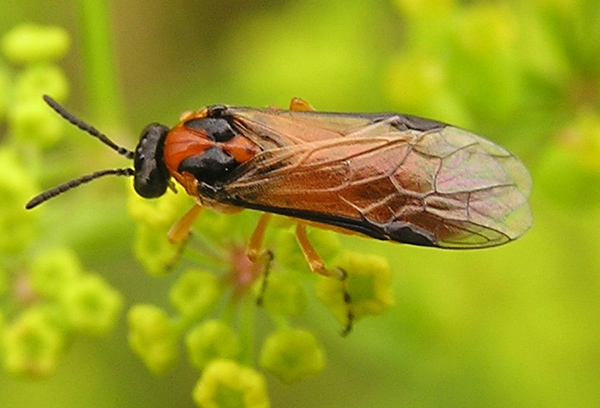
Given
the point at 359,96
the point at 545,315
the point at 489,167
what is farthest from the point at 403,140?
the point at 359,96

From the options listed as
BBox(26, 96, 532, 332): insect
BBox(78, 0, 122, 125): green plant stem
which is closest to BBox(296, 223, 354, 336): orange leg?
BBox(26, 96, 532, 332): insect

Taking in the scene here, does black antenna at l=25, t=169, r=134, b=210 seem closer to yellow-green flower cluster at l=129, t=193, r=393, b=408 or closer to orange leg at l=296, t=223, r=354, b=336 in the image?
yellow-green flower cluster at l=129, t=193, r=393, b=408

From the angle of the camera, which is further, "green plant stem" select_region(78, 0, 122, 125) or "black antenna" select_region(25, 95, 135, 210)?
"green plant stem" select_region(78, 0, 122, 125)

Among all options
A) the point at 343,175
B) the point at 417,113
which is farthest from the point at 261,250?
the point at 417,113

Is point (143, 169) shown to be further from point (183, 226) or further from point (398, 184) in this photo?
point (398, 184)

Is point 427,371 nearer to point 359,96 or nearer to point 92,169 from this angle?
point 359,96
